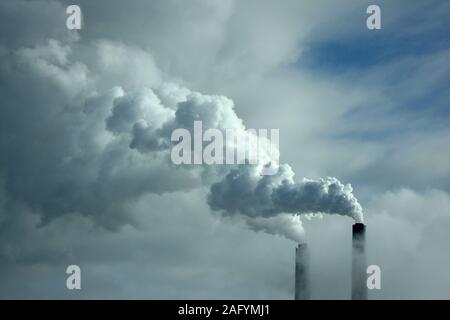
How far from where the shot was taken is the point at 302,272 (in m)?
91.4

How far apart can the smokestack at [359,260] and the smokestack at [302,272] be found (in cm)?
867

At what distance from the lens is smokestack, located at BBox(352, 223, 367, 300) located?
3219 inches

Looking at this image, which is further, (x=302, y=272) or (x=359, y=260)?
(x=302, y=272)

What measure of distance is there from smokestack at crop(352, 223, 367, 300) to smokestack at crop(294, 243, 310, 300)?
8668 millimetres

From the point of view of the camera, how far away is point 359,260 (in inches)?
3231

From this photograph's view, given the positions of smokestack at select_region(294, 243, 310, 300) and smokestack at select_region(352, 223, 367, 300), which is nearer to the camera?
smokestack at select_region(352, 223, 367, 300)

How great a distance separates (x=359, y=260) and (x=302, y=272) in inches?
476

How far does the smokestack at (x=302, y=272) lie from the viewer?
90.0 metres

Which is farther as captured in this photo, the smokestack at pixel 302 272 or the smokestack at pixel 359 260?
the smokestack at pixel 302 272

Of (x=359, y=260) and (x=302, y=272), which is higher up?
(x=359, y=260)

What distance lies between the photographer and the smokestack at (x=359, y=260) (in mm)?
81750
